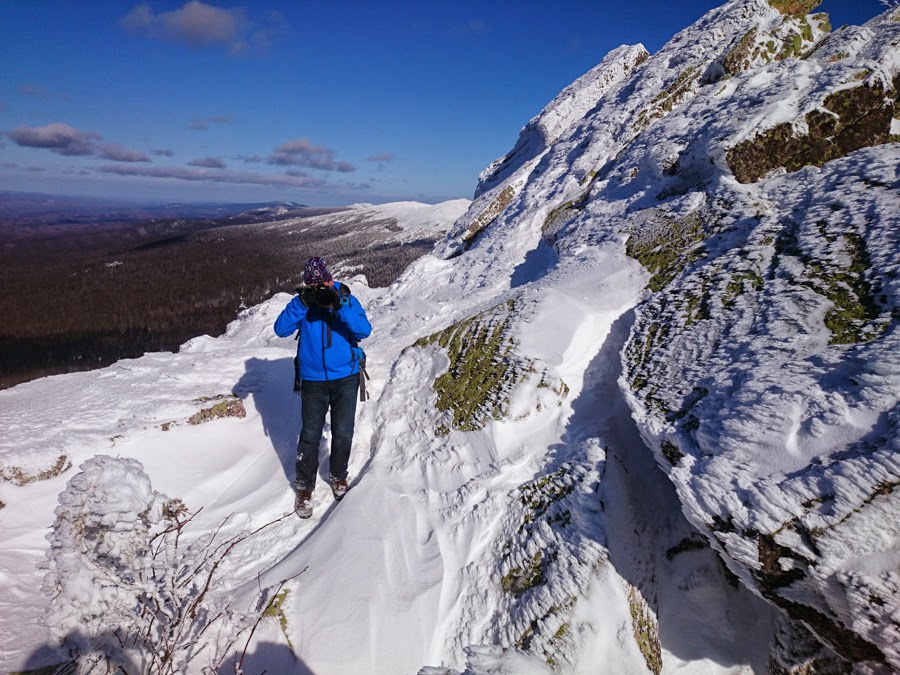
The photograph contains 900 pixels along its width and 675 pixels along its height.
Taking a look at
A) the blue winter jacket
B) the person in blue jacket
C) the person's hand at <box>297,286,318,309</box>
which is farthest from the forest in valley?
the person's hand at <box>297,286,318,309</box>

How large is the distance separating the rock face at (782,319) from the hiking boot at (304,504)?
4.13 metres

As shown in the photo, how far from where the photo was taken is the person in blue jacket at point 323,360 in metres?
5.02

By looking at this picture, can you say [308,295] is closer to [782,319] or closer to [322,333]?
[322,333]

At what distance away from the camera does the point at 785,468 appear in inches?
113

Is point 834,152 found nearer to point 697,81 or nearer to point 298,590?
point 697,81

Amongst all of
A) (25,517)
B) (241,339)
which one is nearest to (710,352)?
(25,517)

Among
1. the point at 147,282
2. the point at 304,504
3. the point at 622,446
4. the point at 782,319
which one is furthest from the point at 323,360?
the point at 147,282

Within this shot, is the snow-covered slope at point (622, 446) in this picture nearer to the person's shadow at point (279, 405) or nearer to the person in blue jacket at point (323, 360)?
the person's shadow at point (279, 405)

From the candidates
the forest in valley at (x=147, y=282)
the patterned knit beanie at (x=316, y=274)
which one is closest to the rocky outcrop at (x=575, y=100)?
the patterned knit beanie at (x=316, y=274)

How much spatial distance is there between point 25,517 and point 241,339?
884 centimetres

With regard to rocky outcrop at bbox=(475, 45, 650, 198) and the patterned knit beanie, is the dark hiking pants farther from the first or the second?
rocky outcrop at bbox=(475, 45, 650, 198)

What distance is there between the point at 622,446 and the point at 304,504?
13.0ft

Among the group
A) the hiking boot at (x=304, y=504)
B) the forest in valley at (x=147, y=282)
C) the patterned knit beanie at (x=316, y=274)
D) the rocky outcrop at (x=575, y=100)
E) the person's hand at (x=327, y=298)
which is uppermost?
the rocky outcrop at (x=575, y=100)

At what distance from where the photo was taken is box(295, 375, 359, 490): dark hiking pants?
5293mm
